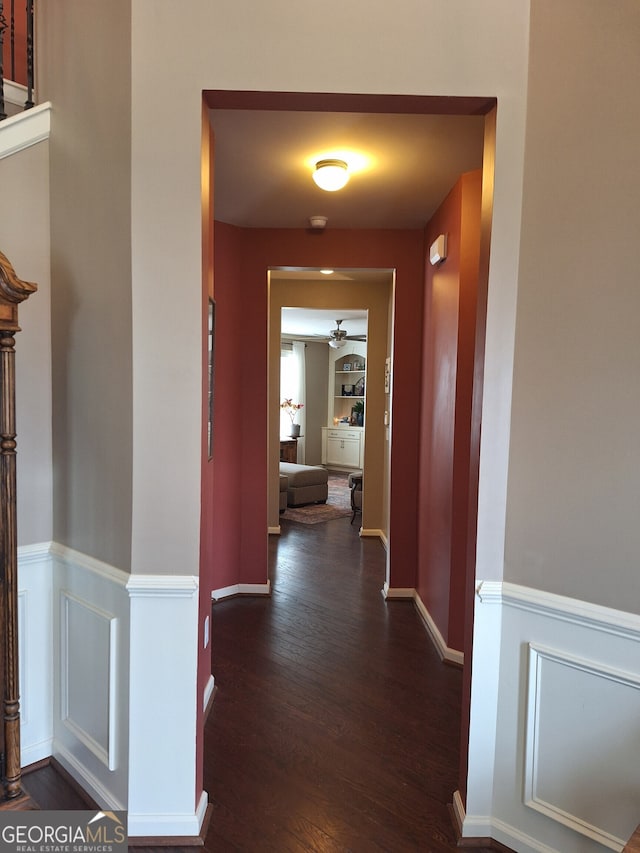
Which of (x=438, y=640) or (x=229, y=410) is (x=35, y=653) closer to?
(x=229, y=410)

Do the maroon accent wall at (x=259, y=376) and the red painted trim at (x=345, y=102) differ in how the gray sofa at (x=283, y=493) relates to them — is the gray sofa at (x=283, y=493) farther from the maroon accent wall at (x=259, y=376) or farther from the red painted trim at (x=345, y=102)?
the red painted trim at (x=345, y=102)

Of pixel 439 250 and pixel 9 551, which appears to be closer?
pixel 9 551

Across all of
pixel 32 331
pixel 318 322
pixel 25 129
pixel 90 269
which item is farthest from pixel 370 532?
pixel 25 129

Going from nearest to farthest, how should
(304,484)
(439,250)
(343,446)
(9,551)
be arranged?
(9,551), (439,250), (304,484), (343,446)

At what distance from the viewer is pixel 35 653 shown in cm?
208

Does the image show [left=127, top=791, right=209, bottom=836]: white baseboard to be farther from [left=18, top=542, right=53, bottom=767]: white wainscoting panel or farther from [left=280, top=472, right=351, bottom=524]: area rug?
[left=280, top=472, right=351, bottom=524]: area rug

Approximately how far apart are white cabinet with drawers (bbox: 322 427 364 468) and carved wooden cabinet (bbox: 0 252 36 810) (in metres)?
8.39

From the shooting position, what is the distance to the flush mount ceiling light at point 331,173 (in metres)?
2.59

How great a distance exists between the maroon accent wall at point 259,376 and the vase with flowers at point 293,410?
6053mm

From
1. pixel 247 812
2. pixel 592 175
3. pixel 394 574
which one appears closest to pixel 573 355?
pixel 592 175

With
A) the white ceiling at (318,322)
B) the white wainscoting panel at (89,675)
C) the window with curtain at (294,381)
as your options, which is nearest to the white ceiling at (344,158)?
the white wainscoting panel at (89,675)

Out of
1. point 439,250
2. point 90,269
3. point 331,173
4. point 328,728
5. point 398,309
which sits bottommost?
point 328,728

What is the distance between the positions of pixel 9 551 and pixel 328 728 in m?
1.69

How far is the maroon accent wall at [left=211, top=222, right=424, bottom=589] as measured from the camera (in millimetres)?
3748
